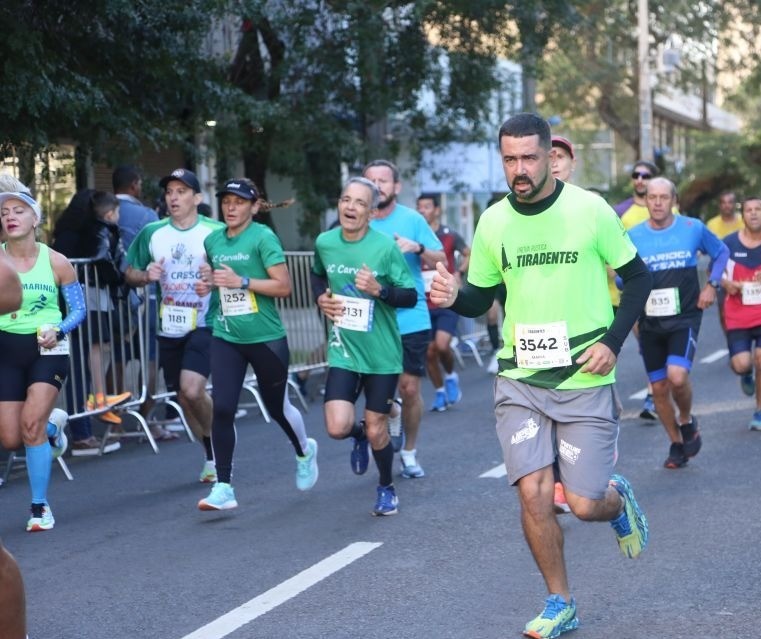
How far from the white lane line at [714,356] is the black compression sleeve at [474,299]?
11.2 metres

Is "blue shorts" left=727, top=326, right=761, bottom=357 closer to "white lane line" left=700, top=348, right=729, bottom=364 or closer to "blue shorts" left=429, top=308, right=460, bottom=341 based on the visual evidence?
"blue shorts" left=429, top=308, right=460, bottom=341

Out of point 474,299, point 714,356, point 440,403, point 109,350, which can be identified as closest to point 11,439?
point 474,299

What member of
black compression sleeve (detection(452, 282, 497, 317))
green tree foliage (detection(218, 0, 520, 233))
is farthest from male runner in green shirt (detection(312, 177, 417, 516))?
green tree foliage (detection(218, 0, 520, 233))

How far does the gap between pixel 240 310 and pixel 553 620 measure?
343cm

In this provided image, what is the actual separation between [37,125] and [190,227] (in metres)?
3.44

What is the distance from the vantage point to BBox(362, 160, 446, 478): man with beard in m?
9.09

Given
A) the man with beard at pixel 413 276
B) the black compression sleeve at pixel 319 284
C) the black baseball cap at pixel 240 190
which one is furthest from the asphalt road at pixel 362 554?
the black baseball cap at pixel 240 190

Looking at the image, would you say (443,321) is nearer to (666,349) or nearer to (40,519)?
(666,349)

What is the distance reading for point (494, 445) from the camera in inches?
428

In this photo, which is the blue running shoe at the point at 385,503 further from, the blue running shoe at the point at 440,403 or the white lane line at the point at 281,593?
the blue running shoe at the point at 440,403

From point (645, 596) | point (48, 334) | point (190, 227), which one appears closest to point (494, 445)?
point (190, 227)

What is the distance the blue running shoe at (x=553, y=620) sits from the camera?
215 inches

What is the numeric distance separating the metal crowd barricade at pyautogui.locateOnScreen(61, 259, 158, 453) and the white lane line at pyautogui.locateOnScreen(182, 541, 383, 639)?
4016mm

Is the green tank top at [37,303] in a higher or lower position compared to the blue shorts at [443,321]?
higher
